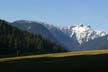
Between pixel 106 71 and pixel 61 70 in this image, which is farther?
pixel 61 70

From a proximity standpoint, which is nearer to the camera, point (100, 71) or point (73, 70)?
point (100, 71)

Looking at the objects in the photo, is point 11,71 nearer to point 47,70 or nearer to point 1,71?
point 1,71

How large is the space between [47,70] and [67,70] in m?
2.30

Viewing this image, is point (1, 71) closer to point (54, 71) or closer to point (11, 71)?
point (11, 71)

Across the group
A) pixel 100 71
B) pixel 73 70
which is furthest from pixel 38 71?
pixel 100 71

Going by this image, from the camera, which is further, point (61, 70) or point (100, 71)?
point (61, 70)

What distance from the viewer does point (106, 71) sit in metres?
36.8

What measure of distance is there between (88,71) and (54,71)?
3.62 meters

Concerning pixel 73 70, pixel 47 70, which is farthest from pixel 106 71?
pixel 47 70

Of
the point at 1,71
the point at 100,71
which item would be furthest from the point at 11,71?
the point at 100,71

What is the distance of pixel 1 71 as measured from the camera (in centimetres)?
4109

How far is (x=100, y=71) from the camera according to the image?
37.3m

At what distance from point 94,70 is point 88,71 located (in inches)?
30.0

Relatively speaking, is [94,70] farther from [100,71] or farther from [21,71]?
[21,71]
